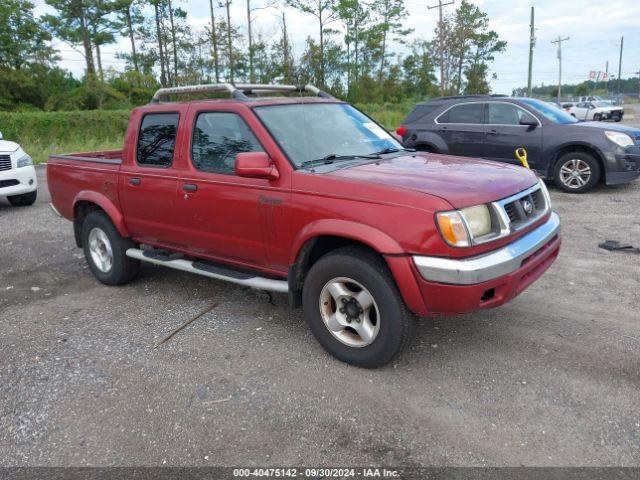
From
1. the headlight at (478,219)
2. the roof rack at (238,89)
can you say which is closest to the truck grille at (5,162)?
the roof rack at (238,89)

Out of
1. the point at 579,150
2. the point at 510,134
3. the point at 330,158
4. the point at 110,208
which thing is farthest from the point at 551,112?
the point at 110,208

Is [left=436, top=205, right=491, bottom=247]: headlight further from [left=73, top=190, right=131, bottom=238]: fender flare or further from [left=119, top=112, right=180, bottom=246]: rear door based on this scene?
[left=73, top=190, right=131, bottom=238]: fender flare

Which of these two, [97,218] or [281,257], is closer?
[281,257]

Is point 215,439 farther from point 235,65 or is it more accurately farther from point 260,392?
point 235,65

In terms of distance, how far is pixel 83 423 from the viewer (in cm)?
316

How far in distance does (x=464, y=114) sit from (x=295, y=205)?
750 cm

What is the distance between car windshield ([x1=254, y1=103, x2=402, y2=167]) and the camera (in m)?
→ 4.03

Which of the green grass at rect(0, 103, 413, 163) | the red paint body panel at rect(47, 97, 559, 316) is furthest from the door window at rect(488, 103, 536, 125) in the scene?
the green grass at rect(0, 103, 413, 163)

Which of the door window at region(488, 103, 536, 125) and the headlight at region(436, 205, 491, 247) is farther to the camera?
the door window at region(488, 103, 536, 125)

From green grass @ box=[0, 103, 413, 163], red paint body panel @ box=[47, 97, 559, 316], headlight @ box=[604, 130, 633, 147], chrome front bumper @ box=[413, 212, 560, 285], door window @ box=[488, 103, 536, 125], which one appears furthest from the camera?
green grass @ box=[0, 103, 413, 163]

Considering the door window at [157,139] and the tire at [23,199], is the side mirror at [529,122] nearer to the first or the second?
the door window at [157,139]

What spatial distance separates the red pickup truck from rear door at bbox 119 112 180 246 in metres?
0.02

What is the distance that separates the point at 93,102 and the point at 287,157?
38.9 meters

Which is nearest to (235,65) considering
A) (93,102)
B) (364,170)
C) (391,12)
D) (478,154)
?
(93,102)
